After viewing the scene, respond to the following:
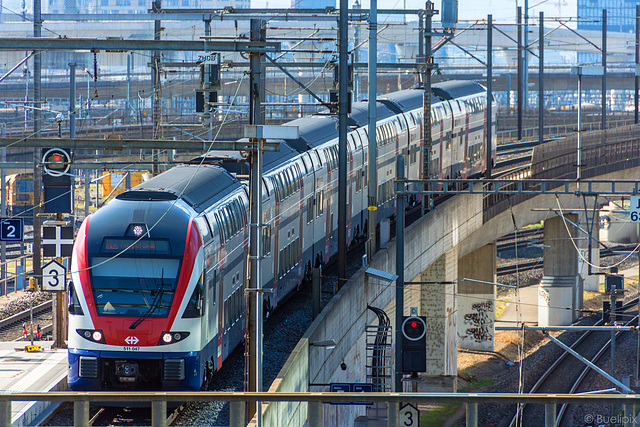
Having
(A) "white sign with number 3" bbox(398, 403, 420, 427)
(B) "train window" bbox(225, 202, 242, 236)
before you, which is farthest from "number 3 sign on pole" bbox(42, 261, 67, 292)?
(A) "white sign with number 3" bbox(398, 403, 420, 427)

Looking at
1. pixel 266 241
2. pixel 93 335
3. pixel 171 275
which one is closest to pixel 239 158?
Answer: pixel 266 241

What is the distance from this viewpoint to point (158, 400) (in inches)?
350

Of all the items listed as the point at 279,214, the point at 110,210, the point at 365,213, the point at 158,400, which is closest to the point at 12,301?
the point at 365,213

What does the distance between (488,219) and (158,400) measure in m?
36.4

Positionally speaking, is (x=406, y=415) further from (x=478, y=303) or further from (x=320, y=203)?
(x=478, y=303)

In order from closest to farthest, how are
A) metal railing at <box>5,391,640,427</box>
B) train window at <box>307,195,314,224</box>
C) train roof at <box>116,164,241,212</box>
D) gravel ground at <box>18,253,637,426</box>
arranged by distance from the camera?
metal railing at <box>5,391,640,427</box> → gravel ground at <box>18,253,637,426</box> → train roof at <box>116,164,241,212</box> → train window at <box>307,195,314,224</box>

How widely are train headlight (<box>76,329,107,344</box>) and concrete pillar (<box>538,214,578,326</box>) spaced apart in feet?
130

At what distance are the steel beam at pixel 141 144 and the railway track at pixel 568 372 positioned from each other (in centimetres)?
2125

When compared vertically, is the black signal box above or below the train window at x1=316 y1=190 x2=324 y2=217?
below

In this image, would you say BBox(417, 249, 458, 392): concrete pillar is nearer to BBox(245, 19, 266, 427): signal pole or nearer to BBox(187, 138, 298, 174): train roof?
BBox(187, 138, 298, 174): train roof

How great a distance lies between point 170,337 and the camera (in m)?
15.5

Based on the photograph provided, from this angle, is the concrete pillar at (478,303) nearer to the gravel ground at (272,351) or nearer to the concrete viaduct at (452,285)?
the concrete viaduct at (452,285)

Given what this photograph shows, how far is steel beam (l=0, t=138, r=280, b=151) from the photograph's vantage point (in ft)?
47.8

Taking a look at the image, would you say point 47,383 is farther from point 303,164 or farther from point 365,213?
point 365,213
